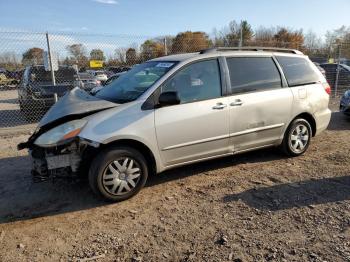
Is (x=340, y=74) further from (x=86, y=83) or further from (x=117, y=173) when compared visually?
(x=117, y=173)

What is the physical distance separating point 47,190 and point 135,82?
76.3 inches

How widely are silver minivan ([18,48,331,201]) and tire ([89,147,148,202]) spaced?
0.5 inches

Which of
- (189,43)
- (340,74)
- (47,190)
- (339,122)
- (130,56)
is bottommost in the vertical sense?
(339,122)

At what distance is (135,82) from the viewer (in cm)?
483

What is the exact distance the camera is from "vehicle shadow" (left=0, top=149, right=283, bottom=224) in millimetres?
4078

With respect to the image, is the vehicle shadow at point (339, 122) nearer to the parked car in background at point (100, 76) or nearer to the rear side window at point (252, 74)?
the rear side window at point (252, 74)

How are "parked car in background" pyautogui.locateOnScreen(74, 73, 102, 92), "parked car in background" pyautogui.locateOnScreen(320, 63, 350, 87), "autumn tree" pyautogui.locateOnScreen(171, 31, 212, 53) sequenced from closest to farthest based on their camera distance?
"parked car in background" pyautogui.locateOnScreen(74, 73, 102, 92) < "autumn tree" pyautogui.locateOnScreen(171, 31, 212, 53) < "parked car in background" pyautogui.locateOnScreen(320, 63, 350, 87)

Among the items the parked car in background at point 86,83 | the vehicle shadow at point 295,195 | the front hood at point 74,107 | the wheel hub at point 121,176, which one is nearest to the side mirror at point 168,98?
the front hood at point 74,107

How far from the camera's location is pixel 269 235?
3.38m

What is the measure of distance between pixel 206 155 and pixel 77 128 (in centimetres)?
183

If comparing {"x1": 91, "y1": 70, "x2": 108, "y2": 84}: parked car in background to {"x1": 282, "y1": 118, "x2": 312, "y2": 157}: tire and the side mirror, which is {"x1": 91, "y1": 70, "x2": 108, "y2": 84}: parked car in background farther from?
the side mirror

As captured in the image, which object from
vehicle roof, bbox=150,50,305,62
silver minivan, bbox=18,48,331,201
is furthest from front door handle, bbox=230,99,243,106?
vehicle roof, bbox=150,50,305,62

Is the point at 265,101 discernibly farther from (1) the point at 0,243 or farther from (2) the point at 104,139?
(1) the point at 0,243

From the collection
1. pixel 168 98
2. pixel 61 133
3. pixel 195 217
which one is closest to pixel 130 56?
pixel 168 98
